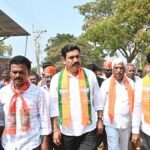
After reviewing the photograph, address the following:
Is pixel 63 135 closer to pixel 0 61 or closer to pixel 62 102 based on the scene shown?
pixel 62 102

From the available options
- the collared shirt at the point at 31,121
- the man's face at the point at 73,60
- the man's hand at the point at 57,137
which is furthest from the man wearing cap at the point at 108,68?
the collared shirt at the point at 31,121

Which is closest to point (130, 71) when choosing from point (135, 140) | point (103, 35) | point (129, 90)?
point (129, 90)

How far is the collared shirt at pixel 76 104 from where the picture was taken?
18.0ft

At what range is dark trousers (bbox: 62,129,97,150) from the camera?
5496 mm

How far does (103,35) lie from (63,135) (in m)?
23.3

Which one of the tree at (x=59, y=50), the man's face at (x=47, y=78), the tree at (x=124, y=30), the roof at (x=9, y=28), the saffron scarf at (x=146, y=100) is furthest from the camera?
the tree at (x=59, y=50)

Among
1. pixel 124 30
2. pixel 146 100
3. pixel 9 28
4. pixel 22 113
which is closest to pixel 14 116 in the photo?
pixel 22 113

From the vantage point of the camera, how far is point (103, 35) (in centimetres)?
2861

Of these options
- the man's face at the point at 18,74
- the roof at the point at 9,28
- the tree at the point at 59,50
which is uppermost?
the tree at the point at 59,50

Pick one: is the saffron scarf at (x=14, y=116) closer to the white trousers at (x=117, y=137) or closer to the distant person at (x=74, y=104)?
the distant person at (x=74, y=104)

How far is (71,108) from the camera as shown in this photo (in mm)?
5504

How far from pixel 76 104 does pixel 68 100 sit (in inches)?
4.3

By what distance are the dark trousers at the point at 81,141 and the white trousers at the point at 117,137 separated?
118 centimetres

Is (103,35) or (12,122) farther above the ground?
(103,35)
